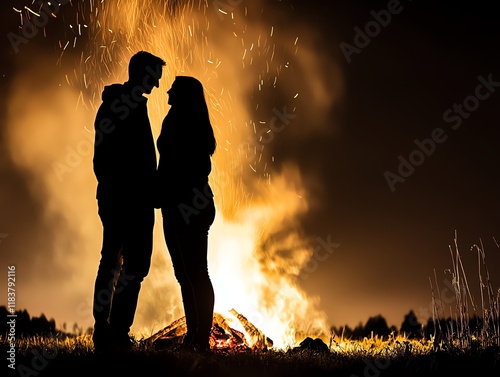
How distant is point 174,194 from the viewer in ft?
26.1

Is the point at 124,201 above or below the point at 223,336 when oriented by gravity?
above

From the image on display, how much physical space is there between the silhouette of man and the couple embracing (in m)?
0.01

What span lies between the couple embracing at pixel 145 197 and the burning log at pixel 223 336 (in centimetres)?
173

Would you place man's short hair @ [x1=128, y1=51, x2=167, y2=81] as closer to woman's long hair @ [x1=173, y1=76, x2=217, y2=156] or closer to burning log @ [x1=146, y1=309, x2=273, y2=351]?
woman's long hair @ [x1=173, y1=76, x2=217, y2=156]

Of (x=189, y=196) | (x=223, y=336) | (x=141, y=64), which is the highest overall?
(x=141, y=64)

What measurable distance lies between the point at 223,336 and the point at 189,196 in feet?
9.08

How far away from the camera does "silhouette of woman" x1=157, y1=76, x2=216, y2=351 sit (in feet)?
26.1

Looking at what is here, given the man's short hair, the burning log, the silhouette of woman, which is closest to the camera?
the silhouette of woman

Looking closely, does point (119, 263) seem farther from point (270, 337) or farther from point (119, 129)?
point (270, 337)

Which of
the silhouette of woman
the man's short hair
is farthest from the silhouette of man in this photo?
the silhouette of woman

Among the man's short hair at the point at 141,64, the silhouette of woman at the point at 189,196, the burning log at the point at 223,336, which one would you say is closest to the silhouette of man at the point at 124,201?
the man's short hair at the point at 141,64

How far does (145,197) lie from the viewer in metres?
8.02

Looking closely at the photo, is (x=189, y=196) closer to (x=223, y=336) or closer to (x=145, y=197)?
(x=145, y=197)

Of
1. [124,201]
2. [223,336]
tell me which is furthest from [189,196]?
[223,336]
